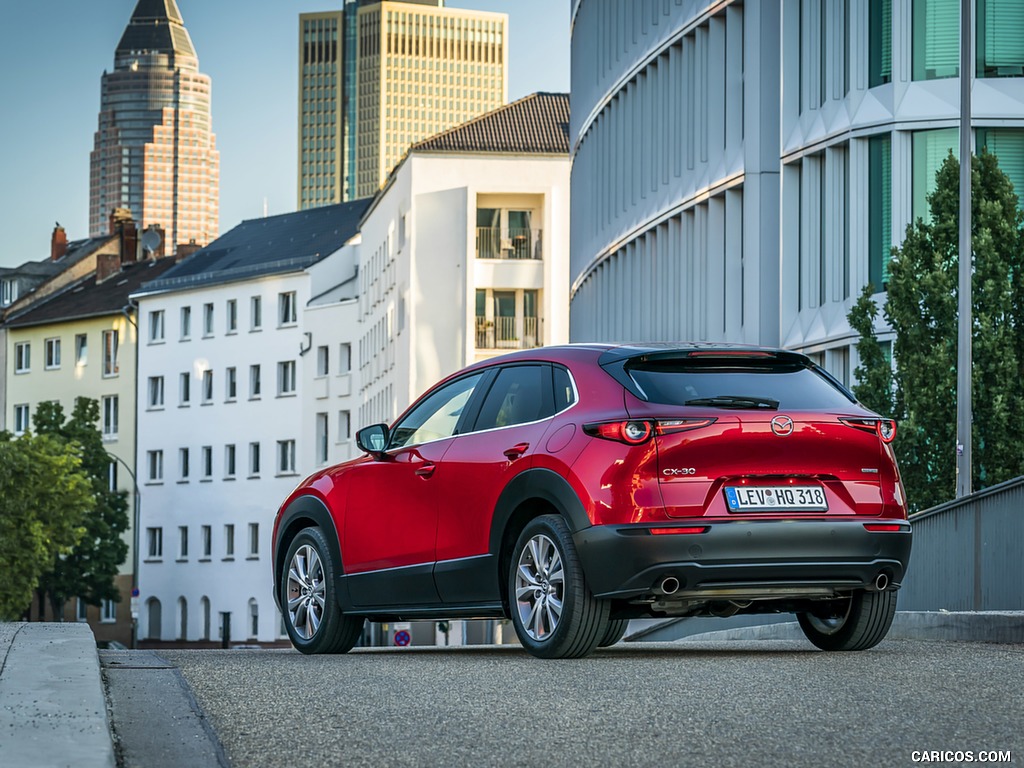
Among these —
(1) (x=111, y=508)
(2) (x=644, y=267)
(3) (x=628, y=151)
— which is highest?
(3) (x=628, y=151)

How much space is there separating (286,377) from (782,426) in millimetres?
84394

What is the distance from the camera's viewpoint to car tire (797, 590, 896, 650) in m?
10.7

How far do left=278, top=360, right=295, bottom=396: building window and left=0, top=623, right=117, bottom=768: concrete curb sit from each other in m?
83.2

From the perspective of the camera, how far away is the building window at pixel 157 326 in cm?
10088

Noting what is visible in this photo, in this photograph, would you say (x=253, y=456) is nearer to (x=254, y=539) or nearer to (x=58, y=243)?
(x=254, y=539)

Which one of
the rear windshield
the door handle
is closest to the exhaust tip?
the rear windshield

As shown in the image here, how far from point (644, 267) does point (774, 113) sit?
29.4ft

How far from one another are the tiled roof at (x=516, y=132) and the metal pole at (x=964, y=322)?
187ft

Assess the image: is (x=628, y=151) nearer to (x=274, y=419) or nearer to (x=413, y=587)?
(x=413, y=587)

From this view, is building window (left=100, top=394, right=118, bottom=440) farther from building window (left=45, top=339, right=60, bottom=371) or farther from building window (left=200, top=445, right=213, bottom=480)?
building window (left=200, top=445, right=213, bottom=480)

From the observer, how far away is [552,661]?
10.3 m

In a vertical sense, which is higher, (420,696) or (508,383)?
(508,383)

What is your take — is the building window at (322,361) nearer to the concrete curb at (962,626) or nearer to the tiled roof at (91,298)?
the tiled roof at (91,298)

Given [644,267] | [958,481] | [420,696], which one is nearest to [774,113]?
[644,267]
